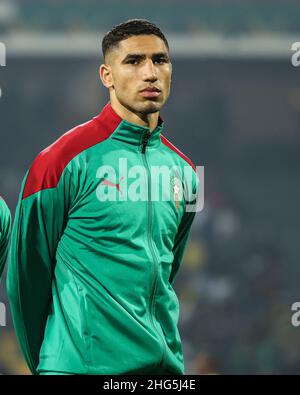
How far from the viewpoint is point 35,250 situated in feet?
9.87

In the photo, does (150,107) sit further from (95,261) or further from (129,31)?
(95,261)

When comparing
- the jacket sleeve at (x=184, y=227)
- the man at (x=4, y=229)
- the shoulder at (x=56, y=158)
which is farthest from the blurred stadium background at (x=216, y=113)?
the shoulder at (x=56, y=158)

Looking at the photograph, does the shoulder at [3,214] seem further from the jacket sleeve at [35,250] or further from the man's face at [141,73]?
the man's face at [141,73]

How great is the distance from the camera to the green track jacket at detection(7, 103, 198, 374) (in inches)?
115

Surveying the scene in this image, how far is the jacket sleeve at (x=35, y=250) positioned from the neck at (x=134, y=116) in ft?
0.81

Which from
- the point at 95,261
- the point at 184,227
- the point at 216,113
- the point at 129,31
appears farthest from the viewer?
the point at 216,113

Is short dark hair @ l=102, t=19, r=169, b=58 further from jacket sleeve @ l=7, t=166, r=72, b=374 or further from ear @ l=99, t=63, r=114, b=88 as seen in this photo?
jacket sleeve @ l=7, t=166, r=72, b=374

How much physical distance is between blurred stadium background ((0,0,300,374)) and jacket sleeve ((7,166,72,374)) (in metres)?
4.40

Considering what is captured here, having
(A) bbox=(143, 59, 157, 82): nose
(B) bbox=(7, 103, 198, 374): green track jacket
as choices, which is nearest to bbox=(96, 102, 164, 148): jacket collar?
(B) bbox=(7, 103, 198, 374): green track jacket

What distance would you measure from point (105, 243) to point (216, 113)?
5463 mm

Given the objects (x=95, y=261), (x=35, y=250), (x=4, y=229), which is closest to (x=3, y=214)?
(x=4, y=229)

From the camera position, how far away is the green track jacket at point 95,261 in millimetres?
2930

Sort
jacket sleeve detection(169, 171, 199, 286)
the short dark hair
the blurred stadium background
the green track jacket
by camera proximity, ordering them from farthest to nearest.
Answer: the blurred stadium background < jacket sleeve detection(169, 171, 199, 286) < the short dark hair < the green track jacket

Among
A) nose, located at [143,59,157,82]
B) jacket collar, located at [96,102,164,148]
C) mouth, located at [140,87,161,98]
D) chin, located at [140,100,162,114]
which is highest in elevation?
nose, located at [143,59,157,82]
